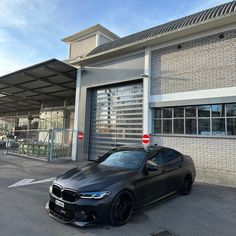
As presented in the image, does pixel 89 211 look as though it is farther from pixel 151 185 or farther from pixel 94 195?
pixel 151 185

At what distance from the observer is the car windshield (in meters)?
5.29

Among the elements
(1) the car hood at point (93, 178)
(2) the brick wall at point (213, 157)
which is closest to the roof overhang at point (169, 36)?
(2) the brick wall at point (213, 157)

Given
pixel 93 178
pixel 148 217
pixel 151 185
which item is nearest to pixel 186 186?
pixel 151 185

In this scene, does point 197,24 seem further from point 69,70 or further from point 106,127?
point 69,70

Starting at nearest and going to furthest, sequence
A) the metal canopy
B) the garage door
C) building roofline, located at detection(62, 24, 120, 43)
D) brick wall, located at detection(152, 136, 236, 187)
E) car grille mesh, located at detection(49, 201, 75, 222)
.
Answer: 1. car grille mesh, located at detection(49, 201, 75, 222)
2. brick wall, located at detection(152, 136, 236, 187)
3. the garage door
4. the metal canopy
5. building roofline, located at detection(62, 24, 120, 43)

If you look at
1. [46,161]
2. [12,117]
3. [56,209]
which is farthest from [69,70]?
[12,117]

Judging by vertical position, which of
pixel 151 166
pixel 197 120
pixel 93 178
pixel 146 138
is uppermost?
pixel 197 120

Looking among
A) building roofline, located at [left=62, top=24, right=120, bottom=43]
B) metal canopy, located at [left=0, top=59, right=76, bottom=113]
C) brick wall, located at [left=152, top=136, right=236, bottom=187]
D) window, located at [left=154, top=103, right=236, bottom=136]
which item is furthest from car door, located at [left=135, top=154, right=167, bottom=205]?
building roofline, located at [left=62, top=24, right=120, bottom=43]

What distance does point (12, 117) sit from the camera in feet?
111

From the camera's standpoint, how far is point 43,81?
655 inches

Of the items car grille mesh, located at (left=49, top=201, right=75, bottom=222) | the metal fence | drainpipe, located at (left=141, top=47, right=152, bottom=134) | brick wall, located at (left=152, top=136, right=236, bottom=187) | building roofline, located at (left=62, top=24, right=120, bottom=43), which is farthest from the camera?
building roofline, located at (left=62, top=24, right=120, bottom=43)

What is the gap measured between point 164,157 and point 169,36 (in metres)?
6.07

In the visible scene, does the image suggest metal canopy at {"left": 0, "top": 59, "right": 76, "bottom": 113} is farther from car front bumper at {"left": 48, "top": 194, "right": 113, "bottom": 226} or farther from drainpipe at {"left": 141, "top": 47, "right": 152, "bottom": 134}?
car front bumper at {"left": 48, "top": 194, "right": 113, "bottom": 226}

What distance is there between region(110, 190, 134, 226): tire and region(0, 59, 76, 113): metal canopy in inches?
387
